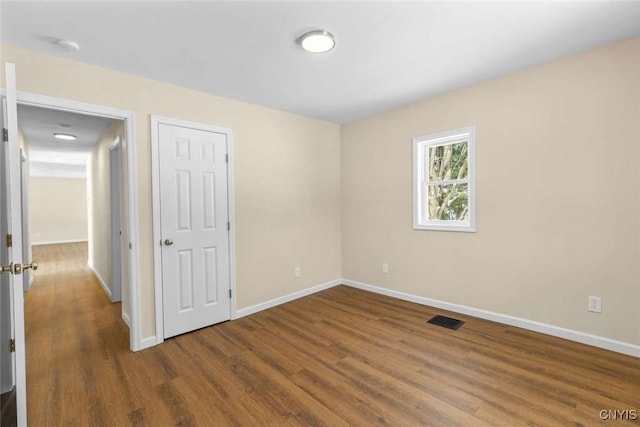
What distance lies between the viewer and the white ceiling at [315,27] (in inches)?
72.7

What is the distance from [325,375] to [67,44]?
3.17 meters

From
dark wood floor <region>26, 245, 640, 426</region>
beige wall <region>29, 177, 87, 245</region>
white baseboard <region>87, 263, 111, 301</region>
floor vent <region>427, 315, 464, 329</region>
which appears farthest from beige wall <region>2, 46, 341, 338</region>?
beige wall <region>29, 177, 87, 245</region>

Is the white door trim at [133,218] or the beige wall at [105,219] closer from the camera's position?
the white door trim at [133,218]

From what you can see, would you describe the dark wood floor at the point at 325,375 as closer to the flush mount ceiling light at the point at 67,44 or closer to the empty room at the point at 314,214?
the empty room at the point at 314,214

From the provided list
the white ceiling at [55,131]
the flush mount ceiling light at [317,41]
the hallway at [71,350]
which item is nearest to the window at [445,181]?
the flush mount ceiling light at [317,41]

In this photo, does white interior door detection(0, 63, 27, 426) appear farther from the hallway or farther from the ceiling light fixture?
the ceiling light fixture

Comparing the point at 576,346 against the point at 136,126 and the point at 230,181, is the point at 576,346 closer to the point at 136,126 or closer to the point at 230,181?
the point at 230,181

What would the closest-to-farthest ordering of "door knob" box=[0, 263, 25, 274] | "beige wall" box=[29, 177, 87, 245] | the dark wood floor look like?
"door knob" box=[0, 263, 25, 274]
the dark wood floor
"beige wall" box=[29, 177, 87, 245]

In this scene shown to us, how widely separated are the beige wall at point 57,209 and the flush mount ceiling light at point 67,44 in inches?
422

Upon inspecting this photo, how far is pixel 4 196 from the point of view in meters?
2.02

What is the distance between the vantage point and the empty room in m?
1.90

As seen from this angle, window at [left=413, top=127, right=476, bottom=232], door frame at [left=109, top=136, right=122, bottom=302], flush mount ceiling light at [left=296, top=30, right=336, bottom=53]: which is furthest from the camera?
door frame at [left=109, top=136, right=122, bottom=302]

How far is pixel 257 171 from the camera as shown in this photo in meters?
3.65

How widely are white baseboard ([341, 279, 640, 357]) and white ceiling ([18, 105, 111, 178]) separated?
4.44 metres
